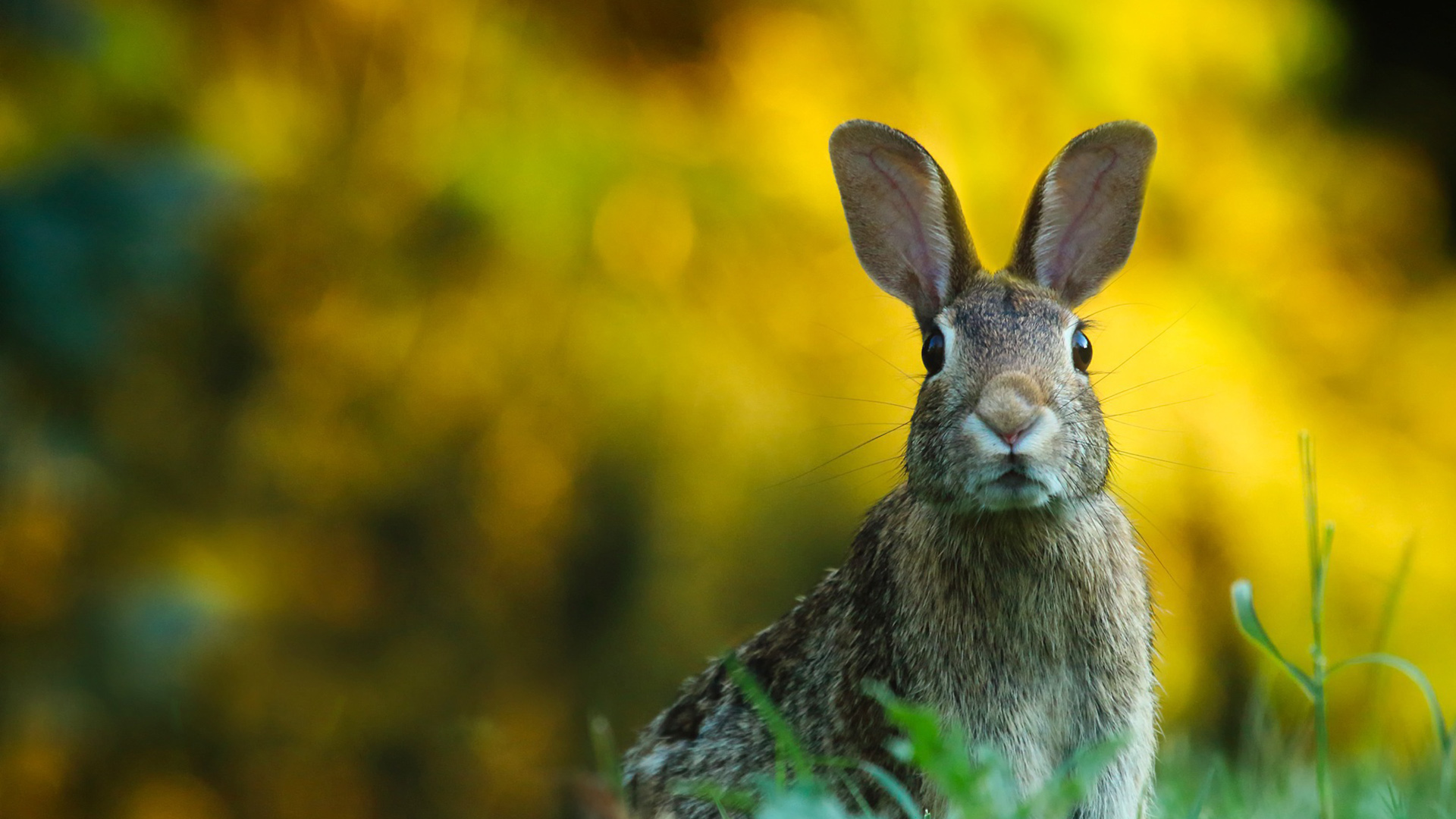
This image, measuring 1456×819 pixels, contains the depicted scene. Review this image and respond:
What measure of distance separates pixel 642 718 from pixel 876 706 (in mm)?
2678

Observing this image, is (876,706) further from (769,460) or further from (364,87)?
(364,87)

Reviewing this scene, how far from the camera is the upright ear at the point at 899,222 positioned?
2.61 m

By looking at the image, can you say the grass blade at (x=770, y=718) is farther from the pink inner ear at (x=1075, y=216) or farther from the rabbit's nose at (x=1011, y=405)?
the pink inner ear at (x=1075, y=216)

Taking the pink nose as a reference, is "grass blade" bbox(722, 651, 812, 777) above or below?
below

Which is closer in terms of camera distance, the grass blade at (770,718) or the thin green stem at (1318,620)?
the thin green stem at (1318,620)

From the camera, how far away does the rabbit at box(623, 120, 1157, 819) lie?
7.41ft

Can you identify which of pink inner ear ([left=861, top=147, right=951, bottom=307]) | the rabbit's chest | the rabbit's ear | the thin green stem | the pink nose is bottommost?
the thin green stem

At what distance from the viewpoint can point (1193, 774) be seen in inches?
139

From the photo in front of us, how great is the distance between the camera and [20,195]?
4.16 metres

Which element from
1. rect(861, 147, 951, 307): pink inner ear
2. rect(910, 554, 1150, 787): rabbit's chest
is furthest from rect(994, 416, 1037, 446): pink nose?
rect(861, 147, 951, 307): pink inner ear

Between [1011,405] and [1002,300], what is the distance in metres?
0.40

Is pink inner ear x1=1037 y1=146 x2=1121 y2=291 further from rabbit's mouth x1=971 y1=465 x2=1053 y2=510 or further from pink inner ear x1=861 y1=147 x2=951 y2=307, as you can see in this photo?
rabbit's mouth x1=971 y1=465 x2=1053 y2=510

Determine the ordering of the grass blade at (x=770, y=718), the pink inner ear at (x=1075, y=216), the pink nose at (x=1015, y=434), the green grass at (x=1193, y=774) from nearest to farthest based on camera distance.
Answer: the green grass at (x=1193, y=774)
the grass blade at (x=770, y=718)
the pink nose at (x=1015, y=434)
the pink inner ear at (x=1075, y=216)

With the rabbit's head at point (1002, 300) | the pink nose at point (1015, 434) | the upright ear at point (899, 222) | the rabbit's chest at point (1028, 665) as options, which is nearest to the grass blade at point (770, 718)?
the rabbit's chest at point (1028, 665)
